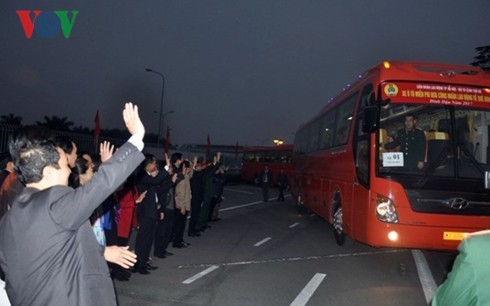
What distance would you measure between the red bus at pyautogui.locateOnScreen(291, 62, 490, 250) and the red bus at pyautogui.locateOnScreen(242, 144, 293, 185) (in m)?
26.7

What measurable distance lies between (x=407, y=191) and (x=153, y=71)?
1237 inches

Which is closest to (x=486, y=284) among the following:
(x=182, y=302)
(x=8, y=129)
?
(x=182, y=302)

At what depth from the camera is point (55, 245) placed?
2229mm

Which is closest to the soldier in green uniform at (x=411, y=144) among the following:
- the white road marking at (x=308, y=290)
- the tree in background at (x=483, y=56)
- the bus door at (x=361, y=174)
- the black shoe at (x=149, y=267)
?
the bus door at (x=361, y=174)

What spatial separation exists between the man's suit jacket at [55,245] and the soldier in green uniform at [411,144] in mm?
6409

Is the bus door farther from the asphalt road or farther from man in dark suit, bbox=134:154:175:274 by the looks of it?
man in dark suit, bbox=134:154:175:274

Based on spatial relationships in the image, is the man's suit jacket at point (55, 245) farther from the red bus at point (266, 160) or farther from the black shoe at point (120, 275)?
the red bus at point (266, 160)

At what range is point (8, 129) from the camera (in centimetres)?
A: 1216

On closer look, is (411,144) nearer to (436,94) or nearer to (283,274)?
(436,94)

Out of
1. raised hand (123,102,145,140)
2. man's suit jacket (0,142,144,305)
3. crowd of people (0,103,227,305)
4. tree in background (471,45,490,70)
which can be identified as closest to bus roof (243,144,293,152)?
tree in background (471,45,490,70)

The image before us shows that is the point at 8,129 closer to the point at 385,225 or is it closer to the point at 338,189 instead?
the point at 338,189

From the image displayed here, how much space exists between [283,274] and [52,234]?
19.3ft

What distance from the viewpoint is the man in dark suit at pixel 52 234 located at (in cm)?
222

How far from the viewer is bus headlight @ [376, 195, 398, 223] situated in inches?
299
